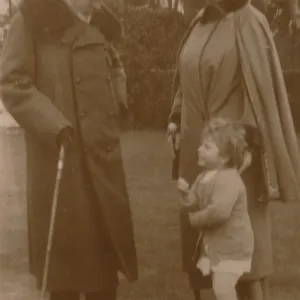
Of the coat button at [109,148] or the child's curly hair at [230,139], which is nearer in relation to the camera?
the child's curly hair at [230,139]

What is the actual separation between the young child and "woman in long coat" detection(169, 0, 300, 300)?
58 mm

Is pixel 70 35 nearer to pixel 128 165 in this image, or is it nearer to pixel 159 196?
pixel 128 165

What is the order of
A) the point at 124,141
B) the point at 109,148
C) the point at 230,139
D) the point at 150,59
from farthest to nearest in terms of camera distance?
1. the point at 150,59
2. the point at 124,141
3. the point at 109,148
4. the point at 230,139

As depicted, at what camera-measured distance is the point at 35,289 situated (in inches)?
96.4

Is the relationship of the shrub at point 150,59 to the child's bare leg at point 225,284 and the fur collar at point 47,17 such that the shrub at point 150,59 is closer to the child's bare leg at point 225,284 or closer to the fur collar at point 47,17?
the fur collar at point 47,17

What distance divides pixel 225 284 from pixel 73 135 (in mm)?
618

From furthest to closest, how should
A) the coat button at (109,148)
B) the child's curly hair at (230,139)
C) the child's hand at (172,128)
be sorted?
the child's hand at (172,128), the coat button at (109,148), the child's curly hair at (230,139)

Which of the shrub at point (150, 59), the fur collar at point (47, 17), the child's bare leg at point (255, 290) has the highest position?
the fur collar at point (47, 17)

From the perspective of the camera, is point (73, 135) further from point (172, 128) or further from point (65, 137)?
point (172, 128)

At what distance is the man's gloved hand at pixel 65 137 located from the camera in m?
2.27

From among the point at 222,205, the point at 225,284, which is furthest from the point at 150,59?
the point at 225,284

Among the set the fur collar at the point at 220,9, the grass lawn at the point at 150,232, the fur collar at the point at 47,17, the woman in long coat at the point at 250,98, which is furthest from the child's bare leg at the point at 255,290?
the fur collar at the point at 47,17

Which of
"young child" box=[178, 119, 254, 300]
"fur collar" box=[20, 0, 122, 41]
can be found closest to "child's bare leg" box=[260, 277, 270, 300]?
"young child" box=[178, 119, 254, 300]

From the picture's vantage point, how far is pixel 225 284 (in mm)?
2291
